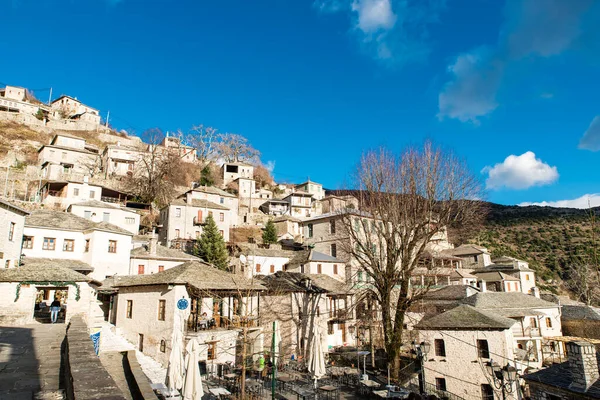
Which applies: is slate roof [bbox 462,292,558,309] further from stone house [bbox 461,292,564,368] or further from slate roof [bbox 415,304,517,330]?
slate roof [bbox 415,304,517,330]

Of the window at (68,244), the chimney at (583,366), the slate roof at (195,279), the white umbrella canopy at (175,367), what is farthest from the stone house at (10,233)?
the chimney at (583,366)

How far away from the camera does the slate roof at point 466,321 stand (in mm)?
22781

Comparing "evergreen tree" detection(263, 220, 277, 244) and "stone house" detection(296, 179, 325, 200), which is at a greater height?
"stone house" detection(296, 179, 325, 200)

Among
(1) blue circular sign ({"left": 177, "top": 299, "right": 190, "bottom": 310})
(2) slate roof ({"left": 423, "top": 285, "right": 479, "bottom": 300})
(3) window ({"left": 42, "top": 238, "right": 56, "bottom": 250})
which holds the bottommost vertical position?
(2) slate roof ({"left": 423, "top": 285, "right": 479, "bottom": 300})

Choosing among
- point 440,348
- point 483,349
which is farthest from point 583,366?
point 440,348

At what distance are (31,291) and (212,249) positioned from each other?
2527cm

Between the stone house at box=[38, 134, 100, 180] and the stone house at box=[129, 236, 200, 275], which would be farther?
the stone house at box=[38, 134, 100, 180]

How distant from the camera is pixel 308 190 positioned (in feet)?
278

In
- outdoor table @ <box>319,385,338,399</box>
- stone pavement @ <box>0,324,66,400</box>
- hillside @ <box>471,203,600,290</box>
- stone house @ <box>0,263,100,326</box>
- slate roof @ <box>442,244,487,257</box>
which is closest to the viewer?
stone pavement @ <box>0,324,66,400</box>

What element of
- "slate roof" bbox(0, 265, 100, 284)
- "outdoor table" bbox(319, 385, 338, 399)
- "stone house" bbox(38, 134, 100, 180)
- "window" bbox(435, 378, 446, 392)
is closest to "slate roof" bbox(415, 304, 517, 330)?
"window" bbox(435, 378, 446, 392)

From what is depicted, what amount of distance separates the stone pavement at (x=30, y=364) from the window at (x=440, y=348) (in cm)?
2118

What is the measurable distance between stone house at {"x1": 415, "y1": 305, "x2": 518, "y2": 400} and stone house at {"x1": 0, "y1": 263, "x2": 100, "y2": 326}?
66.6 ft

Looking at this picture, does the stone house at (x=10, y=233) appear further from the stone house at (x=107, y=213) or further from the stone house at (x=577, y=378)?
the stone house at (x=577, y=378)

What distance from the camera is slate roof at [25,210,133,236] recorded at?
3188 cm
